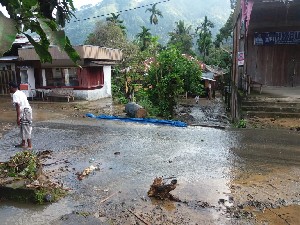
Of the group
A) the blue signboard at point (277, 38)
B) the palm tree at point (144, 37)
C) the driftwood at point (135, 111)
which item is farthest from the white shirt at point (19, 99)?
the palm tree at point (144, 37)

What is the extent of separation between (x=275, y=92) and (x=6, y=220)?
13.0m

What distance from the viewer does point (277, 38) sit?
16.6 metres

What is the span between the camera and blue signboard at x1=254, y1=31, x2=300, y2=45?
16.4 metres

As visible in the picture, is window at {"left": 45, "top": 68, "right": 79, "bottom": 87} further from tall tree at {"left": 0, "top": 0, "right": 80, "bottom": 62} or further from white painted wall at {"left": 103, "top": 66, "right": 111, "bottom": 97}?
tall tree at {"left": 0, "top": 0, "right": 80, "bottom": 62}

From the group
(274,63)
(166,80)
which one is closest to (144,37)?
(274,63)

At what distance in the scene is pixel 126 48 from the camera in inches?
1114

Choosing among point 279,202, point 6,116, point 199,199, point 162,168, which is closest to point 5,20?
point 199,199

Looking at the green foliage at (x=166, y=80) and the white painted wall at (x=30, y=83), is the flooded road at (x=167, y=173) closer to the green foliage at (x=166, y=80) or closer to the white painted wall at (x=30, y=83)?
the green foliage at (x=166, y=80)

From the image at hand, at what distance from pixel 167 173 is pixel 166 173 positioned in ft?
0.07

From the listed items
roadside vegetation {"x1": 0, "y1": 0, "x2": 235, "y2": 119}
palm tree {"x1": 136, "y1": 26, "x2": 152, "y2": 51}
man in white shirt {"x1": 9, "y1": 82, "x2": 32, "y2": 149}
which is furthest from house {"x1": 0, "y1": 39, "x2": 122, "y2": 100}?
palm tree {"x1": 136, "y1": 26, "x2": 152, "y2": 51}

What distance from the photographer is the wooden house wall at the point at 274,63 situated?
55.1 ft

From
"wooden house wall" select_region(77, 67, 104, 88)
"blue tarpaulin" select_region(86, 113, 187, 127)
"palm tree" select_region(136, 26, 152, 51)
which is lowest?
"blue tarpaulin" select_region(86, 113, 187, 127)

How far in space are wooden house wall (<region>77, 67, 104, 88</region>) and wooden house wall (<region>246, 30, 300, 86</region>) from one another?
9329 mm

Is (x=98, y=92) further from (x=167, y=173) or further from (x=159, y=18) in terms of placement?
(x=159, y=18)
